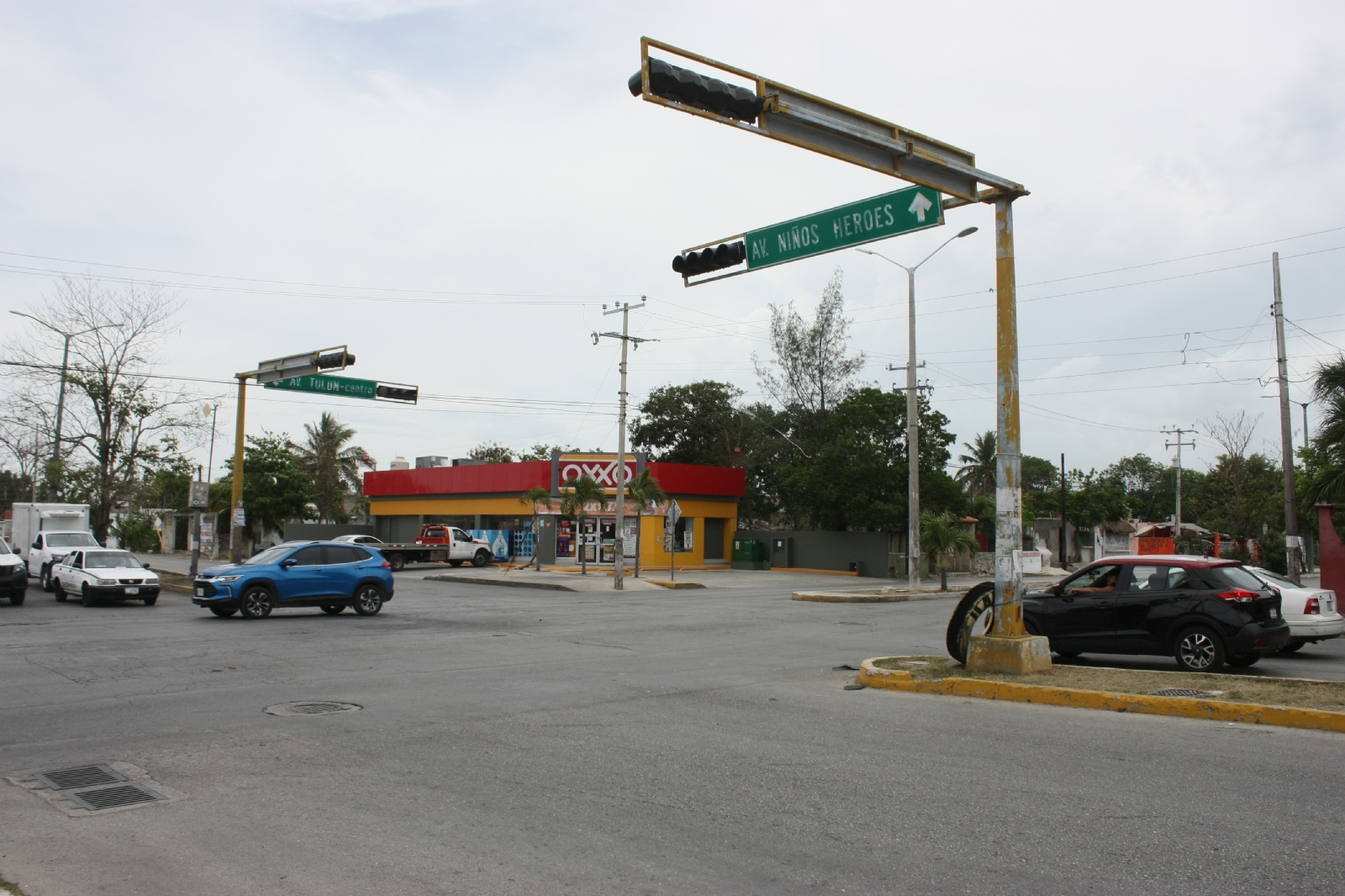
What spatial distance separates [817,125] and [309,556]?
14.8 m

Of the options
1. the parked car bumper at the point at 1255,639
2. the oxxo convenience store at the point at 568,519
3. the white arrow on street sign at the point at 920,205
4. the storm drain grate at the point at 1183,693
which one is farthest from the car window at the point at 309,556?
the oxxo convenience store at the point at 568,519

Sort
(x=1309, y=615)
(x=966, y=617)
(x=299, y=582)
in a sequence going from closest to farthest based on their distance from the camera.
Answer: (x=966, y=617) < (x=1309, y=615) < (x=299, y=582)

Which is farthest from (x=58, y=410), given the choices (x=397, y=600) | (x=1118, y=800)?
(x=1118, y=800)

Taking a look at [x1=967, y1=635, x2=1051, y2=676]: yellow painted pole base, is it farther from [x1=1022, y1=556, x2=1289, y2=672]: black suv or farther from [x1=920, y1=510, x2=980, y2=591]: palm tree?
[x1=920, y1=510, x2=980, y2=591]: palm tree

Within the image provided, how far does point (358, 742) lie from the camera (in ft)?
27.1

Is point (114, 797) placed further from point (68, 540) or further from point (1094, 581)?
point (68, 540)

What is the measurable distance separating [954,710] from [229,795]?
660 cm

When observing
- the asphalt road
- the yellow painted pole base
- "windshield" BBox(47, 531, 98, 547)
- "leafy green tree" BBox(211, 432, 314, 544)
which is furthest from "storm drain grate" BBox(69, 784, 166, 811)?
"leafy green tree" BBox(211, 432, 314, 544)

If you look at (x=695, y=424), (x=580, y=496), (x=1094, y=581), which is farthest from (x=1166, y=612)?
(x=695, y=424)

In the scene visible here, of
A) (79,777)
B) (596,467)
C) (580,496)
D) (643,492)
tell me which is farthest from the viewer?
(596,467)

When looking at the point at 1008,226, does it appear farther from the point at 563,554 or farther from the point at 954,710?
the point at 563,554

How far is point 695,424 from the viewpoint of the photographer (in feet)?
215

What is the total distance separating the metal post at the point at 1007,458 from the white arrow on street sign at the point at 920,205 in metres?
0.99

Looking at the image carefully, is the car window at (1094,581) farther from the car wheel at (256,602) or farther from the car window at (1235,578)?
the car wheel at (256,602)
